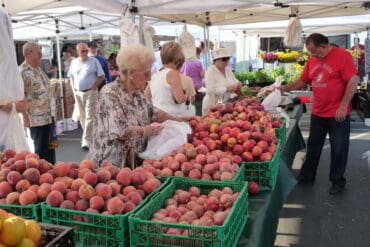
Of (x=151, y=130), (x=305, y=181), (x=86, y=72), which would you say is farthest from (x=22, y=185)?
(x=86, y=72)

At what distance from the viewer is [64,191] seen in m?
1.78

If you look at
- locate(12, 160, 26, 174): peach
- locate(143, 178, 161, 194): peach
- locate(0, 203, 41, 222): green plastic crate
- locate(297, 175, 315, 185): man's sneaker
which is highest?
locate(12, 160, 26, 174): peach

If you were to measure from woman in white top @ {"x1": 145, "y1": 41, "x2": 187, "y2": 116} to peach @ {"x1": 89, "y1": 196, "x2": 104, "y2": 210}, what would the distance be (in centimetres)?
202

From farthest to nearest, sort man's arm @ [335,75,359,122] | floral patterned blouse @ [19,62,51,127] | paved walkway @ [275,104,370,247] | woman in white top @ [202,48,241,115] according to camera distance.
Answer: woman in white top @ [202,48,241,115]
floral patterned blouse @ [19,62,51,127]
man's arm @ [335,75,359,122]
paved walkway @ [275,104,370,247]

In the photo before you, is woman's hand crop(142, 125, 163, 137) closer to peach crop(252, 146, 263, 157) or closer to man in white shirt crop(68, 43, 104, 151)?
peach crop(252, 146, 263, 157)

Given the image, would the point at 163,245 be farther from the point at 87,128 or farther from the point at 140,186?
the point at 87,128

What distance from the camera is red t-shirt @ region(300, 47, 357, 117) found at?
14.2 feet

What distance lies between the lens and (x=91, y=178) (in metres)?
1.85

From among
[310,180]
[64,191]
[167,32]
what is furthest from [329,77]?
[167,32]

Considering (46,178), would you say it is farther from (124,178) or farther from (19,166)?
(124,178)

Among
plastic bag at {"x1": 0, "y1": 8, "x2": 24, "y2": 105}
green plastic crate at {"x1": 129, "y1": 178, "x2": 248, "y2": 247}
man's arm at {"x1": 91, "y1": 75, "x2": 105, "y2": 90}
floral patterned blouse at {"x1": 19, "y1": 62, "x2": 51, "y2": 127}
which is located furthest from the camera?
man's arm at {"x1": 91, "y1": 75, "x2": 105, "y2": 90}

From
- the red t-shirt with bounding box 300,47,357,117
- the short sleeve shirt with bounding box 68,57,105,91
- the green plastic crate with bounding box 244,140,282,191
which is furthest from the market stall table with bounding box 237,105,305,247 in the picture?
the short sleeve shirt with bounding box 68,57,105,91

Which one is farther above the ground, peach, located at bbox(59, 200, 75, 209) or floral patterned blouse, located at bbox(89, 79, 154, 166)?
floral patterned blouse, located at bbox(89, 79, 154, 166)

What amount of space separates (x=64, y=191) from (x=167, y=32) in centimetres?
1207
